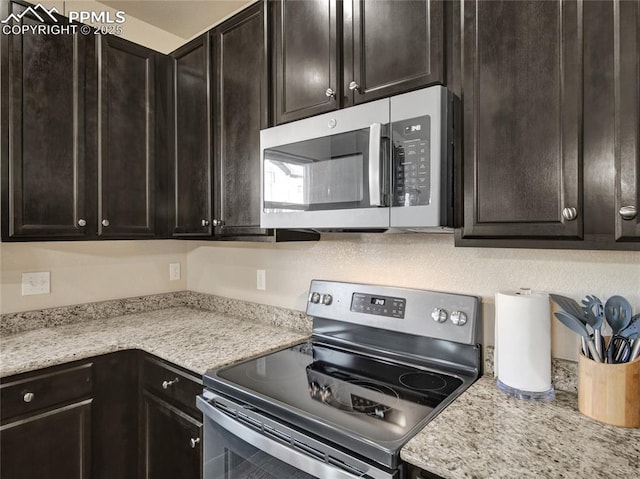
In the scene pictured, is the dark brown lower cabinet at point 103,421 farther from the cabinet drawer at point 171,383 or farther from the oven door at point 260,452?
the oven door at point 260,452

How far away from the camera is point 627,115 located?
0.88 metres

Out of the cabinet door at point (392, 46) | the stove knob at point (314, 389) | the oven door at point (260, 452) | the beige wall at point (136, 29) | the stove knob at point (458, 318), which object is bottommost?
the oven door at point (260, 452)

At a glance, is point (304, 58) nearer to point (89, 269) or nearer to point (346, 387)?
point (346, 387)

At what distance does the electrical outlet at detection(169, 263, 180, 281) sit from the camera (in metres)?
2.55

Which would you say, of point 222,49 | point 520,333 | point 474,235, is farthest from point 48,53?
point 520,333

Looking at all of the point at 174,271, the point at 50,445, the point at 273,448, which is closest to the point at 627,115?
the point at 273,448

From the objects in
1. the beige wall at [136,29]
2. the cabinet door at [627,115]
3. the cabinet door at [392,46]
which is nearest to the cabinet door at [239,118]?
the cabinet door at [392,46]

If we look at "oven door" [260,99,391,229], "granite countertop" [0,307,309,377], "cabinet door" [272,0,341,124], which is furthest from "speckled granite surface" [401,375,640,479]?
"cabinet door" [272,0,341,124]

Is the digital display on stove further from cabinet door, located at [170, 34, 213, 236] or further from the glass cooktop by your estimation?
cabinet door, located at [170, 34, 213, 236]

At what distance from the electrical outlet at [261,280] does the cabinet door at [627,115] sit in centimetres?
164

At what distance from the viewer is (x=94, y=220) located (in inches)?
74.4

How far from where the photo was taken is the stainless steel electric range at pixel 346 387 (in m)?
1.01

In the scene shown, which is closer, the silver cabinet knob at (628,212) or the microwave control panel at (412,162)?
the silver cabinet knob at (628,212)

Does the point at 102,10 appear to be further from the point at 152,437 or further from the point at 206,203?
the point at 152,437
